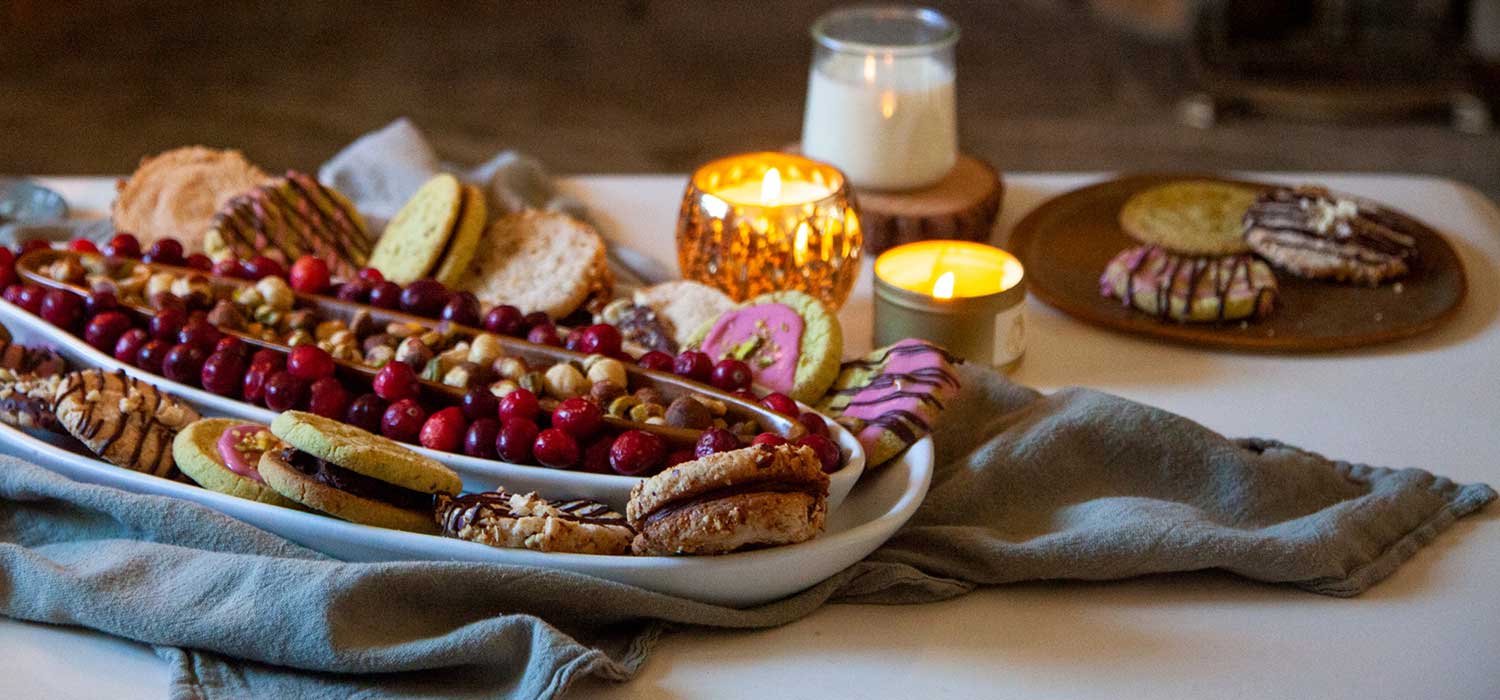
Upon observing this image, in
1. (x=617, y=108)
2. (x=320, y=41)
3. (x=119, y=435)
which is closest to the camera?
(x=119, y=435)

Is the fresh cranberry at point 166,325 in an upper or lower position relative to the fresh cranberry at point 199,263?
upper

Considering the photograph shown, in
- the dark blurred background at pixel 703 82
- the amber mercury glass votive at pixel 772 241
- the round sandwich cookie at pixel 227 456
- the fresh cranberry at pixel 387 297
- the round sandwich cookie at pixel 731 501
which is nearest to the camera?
the round sandwich cookie at pixel 731 501

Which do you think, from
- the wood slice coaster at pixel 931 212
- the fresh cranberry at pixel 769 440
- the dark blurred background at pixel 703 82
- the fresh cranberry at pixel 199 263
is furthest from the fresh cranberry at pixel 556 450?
the dark blurred background at pixel 703 82

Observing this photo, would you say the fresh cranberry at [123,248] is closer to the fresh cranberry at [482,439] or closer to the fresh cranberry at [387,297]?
the fresh cranberry at [387,297]

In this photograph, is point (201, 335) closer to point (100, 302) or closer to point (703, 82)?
point (100, 302)

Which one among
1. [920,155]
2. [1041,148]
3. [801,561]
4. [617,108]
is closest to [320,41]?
[617,108]

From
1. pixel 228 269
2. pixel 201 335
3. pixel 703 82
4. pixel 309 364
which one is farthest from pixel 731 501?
pixel 703 82

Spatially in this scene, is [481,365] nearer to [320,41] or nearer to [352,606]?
[352,606]

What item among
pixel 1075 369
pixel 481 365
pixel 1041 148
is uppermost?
pixel 481 365
